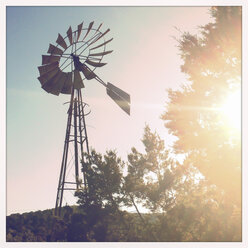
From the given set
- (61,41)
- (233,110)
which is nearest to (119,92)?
(61,41)

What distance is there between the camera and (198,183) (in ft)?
35.3

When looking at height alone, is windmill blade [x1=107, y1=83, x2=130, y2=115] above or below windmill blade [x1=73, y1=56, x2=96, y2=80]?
below

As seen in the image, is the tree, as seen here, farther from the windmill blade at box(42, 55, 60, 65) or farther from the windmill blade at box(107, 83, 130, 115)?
the windmill blade at box(42, 55, 60, 65)

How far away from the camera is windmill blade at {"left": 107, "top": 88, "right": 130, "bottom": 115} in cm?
1303

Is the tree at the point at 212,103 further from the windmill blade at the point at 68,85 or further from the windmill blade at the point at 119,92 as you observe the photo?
the windmill blade at the point at 68,85

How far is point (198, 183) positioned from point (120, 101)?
19.0 ft

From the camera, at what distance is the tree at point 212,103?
347 inches

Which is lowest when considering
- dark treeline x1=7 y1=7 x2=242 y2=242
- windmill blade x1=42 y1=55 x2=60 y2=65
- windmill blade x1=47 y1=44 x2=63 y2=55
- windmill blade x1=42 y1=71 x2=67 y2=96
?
dark treeline x1=7 y1=7 x2=242 y2=242

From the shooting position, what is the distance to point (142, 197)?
14273 mm

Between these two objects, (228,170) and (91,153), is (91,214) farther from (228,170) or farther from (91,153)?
(228,170)

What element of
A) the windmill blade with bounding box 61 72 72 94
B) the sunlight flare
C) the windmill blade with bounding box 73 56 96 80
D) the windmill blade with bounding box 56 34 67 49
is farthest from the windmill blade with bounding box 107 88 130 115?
the sunlight flare

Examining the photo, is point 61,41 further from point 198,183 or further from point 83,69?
point 198,183

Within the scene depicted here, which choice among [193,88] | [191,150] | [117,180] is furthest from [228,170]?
[117,180]
